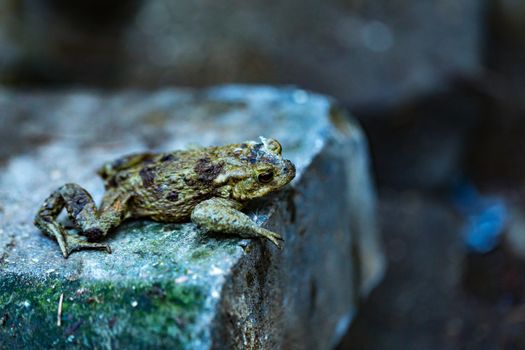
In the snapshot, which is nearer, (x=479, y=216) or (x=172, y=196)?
(x=172, y=196)

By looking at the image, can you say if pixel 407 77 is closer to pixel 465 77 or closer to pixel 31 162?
pixel 465 77

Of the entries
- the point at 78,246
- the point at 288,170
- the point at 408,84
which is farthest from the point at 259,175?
the point at 408,84

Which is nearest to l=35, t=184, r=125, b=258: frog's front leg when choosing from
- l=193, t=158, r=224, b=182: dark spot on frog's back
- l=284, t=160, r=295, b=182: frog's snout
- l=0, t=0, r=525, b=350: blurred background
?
l=193, t=158, r=224, b=182: dark spot on frog's back

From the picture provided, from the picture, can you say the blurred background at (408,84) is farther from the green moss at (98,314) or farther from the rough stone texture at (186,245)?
the green moss at (98,314)

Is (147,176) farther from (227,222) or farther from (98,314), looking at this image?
(98,314)

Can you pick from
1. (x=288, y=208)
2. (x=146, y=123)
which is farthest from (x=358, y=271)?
(x=146, y=123)

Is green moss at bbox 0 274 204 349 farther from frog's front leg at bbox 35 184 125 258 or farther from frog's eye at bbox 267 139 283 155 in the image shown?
frog's eye at bbox 267 139 283 155
